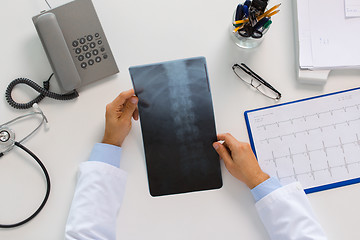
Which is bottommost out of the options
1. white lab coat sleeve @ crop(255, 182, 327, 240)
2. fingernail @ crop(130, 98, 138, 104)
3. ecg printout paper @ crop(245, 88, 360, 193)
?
white lab coat sleeve @ crop(255, 182, 327, 240)

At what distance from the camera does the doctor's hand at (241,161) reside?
2.74ft

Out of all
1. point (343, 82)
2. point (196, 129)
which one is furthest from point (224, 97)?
point (343, 82)

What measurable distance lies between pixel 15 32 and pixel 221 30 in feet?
1.99

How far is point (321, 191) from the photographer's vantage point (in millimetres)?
860

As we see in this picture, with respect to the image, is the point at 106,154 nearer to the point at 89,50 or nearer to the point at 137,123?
the point at 137,123

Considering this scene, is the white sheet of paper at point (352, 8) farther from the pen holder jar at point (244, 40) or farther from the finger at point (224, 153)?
the finger at point (224, 153)

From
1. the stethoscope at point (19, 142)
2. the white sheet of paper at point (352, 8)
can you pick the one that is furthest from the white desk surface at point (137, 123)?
the white sheet of paper at point (352, 8)

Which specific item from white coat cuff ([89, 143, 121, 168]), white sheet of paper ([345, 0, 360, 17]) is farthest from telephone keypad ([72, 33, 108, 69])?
white sheet of paper ([345, 0, 360, 17])

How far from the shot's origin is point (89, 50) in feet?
2.89

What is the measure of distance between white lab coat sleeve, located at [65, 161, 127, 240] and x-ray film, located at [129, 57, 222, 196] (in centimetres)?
10

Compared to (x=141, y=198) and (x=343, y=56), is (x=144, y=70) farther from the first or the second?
(x=343, y=56)

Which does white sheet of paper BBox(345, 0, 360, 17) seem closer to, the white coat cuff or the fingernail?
the fingernail

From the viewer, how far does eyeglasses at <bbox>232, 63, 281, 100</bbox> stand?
2.90 ft

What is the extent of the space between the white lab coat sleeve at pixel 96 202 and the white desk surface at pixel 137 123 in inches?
1.1
